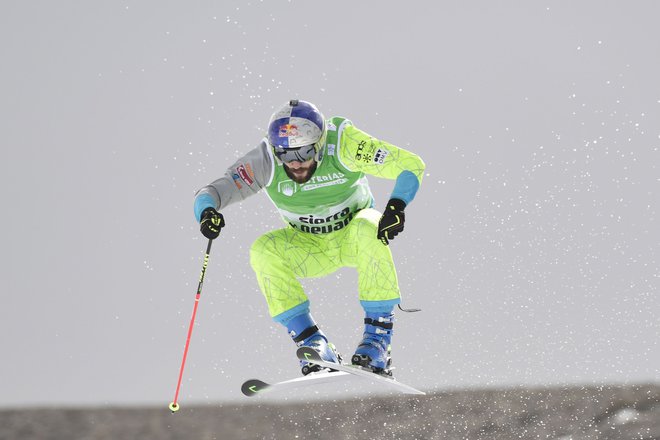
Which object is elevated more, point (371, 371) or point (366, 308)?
point (366, 308)

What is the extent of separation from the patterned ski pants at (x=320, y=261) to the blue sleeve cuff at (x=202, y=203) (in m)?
0.46

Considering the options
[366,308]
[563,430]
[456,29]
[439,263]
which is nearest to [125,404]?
[439,263]

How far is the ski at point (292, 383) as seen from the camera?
589 cm

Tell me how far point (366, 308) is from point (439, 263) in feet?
16.1

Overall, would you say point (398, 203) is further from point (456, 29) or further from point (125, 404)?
point (125, 404)

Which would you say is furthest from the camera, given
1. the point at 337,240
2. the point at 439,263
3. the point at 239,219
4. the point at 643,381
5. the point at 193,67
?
the point at 193,67

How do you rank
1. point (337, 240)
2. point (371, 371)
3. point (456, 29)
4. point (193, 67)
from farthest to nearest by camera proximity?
point (456, 29), point (193, 67), point (337, 240), point (371, 371)

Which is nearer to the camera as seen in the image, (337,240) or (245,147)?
(337,240)

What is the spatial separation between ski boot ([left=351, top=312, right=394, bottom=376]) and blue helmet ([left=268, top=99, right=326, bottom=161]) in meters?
1.30

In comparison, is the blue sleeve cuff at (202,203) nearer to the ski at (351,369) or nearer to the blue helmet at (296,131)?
the blue helmet at (296,131)

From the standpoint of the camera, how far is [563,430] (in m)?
10.6

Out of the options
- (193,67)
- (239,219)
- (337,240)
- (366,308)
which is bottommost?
(366,308)

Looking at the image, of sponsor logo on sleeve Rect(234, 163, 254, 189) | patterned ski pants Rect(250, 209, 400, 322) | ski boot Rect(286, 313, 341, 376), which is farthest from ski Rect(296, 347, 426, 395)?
sponsor logo on sleeve Rect(234, 163, 254, 189)

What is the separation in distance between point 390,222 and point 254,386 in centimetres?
150
